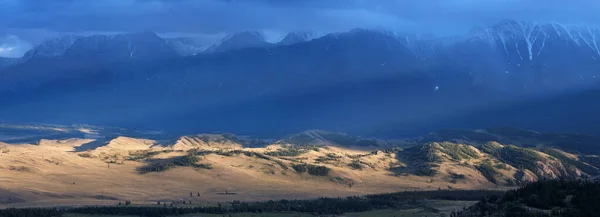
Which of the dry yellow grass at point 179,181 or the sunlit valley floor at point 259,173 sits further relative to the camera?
the sunlit valley floor at point 259,173

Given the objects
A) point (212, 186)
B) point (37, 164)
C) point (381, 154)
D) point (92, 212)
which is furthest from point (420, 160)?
point (92, 212)

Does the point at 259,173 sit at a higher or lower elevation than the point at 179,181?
higher

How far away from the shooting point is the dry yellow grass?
365 ft

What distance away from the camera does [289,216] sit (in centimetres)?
8194

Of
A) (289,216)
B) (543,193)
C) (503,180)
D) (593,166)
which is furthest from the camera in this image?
(593,166)

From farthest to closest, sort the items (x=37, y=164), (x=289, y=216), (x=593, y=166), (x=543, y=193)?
(x=593, y=166) < (x=37, y=164) < (x=289, y=216) < (x=543, y=193)

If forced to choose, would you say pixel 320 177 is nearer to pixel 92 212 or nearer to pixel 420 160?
pixel 420 160

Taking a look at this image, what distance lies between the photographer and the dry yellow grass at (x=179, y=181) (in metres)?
111

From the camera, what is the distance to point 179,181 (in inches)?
5325

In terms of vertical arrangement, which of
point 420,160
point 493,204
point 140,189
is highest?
point 420,160

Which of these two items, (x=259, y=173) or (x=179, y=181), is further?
(x=259, y=173)

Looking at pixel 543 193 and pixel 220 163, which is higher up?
pixel 220 163

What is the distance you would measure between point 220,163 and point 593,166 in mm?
86947

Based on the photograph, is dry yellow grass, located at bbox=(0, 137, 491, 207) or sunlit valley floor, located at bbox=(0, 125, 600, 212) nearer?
dry yellow grass, located at bbox=(0, 137, 491, 207)
